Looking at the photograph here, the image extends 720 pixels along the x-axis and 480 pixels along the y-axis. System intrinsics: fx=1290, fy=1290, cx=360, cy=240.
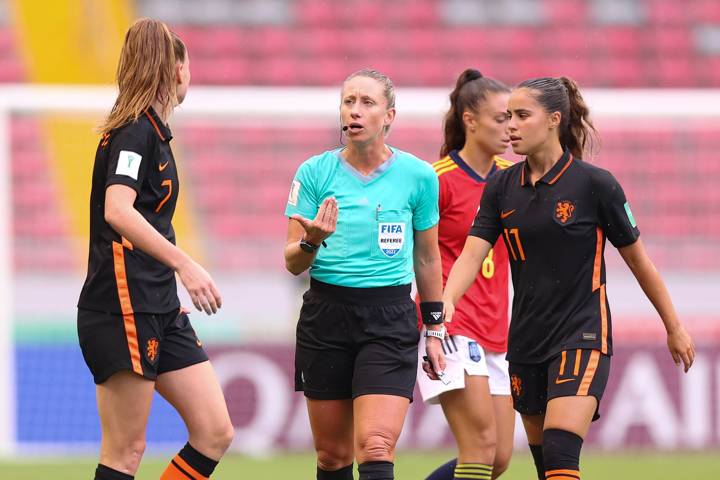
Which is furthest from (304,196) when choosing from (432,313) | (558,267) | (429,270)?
(558,267)

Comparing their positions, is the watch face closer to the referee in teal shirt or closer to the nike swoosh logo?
the referee in teal shirt

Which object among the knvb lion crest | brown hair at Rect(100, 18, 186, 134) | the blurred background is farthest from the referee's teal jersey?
the blurred background

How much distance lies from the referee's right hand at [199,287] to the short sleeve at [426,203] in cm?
120

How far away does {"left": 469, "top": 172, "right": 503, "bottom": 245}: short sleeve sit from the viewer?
5.41 meters

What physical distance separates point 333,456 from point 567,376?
3.41 ft

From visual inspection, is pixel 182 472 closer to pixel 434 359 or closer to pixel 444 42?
pixel 434 359

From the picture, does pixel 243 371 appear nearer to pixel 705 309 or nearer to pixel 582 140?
pixel 705 309

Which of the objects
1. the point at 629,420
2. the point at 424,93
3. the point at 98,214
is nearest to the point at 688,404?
the point at 629,420

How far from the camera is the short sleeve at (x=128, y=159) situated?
4.60 m

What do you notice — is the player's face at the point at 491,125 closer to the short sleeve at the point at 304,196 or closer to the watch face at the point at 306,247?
the short sleeve at the point at 304,196

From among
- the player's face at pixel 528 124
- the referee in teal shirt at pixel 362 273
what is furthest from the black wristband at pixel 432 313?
the player's face at pixel 528 124

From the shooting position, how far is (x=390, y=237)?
5.20m

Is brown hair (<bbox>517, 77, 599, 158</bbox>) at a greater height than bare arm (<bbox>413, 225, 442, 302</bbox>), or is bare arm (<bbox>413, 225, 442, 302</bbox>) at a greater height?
brown hair (<bbox>517, 77, 599, 158</bbox>)

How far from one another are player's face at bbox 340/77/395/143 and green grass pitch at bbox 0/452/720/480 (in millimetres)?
3539
